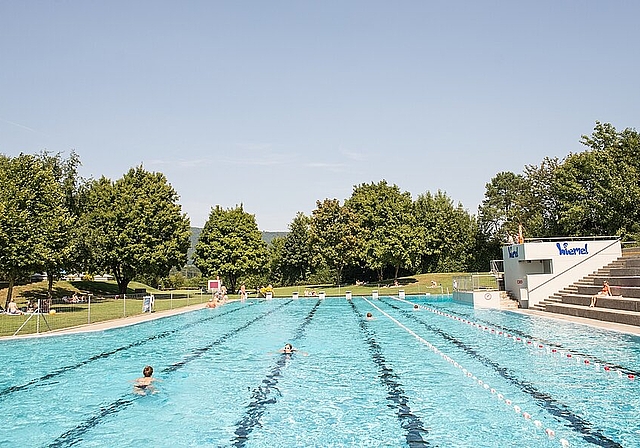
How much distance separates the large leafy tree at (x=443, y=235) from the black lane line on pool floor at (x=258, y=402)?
48.3 metres

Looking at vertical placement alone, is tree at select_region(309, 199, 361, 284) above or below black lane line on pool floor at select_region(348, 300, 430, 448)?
above

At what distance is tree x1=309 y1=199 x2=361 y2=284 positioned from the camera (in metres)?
57.7

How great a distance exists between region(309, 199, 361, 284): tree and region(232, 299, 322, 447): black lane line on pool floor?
142 feet

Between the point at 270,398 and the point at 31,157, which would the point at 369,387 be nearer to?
the point at 270,398

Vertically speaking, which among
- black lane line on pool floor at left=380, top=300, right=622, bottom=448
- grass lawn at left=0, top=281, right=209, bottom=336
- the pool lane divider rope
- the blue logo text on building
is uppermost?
the blue logo text on building

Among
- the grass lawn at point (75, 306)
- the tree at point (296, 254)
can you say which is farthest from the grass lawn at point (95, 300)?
the tree at point (296, 254)

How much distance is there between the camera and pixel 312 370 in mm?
12445

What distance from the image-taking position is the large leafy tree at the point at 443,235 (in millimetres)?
61969

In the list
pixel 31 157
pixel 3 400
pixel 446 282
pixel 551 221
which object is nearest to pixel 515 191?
pixel 551 221

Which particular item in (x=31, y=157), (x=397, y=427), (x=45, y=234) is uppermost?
(x=31, y=157)

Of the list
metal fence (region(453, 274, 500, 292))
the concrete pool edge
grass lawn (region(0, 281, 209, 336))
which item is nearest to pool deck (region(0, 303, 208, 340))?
the concrete pool edge

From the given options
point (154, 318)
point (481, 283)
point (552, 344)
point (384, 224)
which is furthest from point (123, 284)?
point (552, 344)

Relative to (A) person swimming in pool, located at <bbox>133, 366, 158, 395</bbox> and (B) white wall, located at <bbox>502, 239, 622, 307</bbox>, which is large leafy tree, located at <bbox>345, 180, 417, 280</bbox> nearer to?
(B) white wall, located at <bbox>502, 239, 622, 307</bbox>

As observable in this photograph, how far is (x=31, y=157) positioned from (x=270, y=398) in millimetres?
25443
